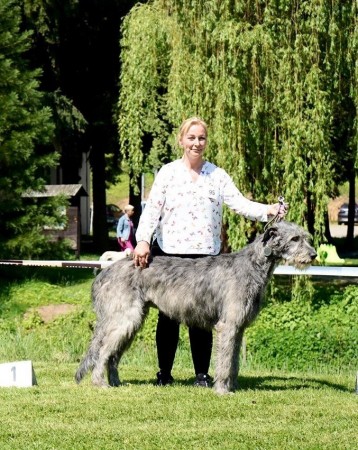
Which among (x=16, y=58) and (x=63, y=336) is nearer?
(x=63, y=336)

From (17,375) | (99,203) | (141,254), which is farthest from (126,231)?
(141,254)

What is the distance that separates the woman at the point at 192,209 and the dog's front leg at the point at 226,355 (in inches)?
16.6

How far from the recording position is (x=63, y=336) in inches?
494

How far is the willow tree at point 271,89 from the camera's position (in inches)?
531

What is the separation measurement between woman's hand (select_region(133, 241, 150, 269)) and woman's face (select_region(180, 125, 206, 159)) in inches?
30.6

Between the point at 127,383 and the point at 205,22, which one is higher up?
the point at 205,22

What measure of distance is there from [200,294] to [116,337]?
2.40 ft

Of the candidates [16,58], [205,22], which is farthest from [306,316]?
[16,58]

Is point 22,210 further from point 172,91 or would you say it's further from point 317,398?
point 317,398

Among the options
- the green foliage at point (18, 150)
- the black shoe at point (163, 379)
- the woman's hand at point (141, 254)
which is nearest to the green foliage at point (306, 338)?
the black shoe at point (163, 379)

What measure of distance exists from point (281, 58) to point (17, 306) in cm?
610

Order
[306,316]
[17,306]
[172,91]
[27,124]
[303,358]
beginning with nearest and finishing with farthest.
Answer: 1. [303,358]
2. [306,316]
3. [172,91]
4. [17,306]
5. [27,124]

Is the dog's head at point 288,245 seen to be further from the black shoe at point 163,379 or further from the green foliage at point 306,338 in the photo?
the green foliage at point 306,338

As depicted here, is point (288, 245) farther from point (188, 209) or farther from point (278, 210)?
point (188, 209)
